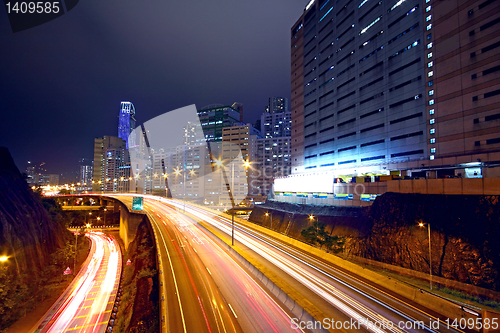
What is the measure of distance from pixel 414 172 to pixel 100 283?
52.9 metres

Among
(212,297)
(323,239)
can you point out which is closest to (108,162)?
(323,239)

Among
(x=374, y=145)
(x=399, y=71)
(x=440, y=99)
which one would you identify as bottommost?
(x=374, y=145)

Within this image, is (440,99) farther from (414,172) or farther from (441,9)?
(441,9)

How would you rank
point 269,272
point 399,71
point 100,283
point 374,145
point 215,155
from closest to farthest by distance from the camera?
point 269,272
point 100,283
point 399,71
point 374,145
point 215,155

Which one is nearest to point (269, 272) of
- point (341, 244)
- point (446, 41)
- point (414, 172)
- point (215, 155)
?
point (341, 244)

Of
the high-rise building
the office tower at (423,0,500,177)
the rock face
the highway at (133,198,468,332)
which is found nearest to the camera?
the highway at (133,198,468,332)

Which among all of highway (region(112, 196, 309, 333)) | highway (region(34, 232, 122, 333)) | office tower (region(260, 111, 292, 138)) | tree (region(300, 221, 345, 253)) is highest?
office tower (region(260, 111, 292, 138))

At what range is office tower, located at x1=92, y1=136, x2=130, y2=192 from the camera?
184 metres

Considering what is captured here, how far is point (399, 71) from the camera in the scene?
148 ft

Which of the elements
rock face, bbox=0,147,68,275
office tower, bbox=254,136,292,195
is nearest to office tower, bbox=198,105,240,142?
office tower, bbox=254,136,292,195

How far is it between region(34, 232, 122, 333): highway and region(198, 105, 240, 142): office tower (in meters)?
133

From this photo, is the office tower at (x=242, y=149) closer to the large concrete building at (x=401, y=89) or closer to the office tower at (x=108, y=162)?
the large concrete building at (x=401, y=89)

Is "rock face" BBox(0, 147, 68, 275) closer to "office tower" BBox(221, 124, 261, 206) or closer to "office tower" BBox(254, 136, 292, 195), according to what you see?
"office tower" BBox(221, 124, 261, 206)

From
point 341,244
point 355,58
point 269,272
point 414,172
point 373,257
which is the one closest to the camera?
Result: point 269,272
